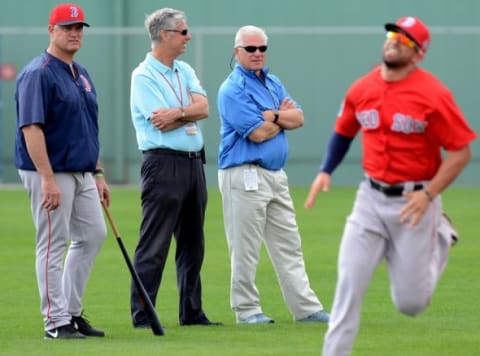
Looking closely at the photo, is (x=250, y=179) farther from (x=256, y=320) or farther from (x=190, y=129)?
(x=256, y=320)

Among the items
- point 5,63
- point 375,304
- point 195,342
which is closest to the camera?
point 195,342

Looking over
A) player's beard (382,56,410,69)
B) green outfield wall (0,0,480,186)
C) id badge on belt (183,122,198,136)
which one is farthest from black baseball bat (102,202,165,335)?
green outfield wall (0,0,480,186)

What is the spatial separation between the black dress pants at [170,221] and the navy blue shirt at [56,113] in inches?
26.5

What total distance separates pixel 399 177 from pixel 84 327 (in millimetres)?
2961

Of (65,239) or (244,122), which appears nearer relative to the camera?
(65,239)

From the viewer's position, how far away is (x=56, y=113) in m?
9.83

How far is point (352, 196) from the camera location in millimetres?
24688

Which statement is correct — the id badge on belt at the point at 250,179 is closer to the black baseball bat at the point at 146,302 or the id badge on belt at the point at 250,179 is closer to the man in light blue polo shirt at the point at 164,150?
the man in light blue polo shirt at the point at 164,150

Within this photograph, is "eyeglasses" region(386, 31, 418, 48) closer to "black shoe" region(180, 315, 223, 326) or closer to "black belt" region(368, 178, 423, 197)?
"black belt" region(368, 178, 423, 197)

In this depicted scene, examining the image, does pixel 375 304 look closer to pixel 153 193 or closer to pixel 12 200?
pixel 153 193

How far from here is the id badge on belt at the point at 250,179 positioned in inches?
423

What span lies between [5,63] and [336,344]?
805 inches

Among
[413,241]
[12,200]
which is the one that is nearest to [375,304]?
[413,241]

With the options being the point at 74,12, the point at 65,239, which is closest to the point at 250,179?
the point at 65,239
